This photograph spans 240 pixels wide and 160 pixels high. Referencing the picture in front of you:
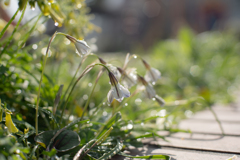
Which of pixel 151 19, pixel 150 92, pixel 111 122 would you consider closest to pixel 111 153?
pixel 111 122

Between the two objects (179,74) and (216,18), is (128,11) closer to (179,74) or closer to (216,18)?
(216,18)

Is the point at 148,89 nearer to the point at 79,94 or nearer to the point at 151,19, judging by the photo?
the point at 79,94

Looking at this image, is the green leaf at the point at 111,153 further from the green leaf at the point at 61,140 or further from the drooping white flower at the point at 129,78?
the drooping white flower at the point at 129,78

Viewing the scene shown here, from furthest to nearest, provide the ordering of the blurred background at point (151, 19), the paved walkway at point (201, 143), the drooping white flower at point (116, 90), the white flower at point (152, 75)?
the blurred background at point (151, 19)
the white flower at point (152, 75)
the paved walkway at point (201, 143)
the drooping white flower at point (116, 90)

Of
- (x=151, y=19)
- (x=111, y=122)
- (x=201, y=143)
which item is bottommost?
(x=111, y=122)

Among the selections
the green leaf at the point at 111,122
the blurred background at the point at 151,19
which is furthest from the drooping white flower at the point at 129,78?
the blurred background at the point at 151,19

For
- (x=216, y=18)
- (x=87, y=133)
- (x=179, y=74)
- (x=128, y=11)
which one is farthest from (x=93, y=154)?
(x=216, y=18)

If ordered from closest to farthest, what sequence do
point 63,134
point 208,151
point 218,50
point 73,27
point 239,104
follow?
point 63,134, point 208,151, point 73,27, point 239,104, point 218,50
